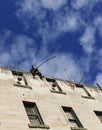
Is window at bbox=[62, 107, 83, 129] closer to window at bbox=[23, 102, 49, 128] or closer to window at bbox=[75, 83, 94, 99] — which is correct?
window at bbox=[23, 102, 49, 128]

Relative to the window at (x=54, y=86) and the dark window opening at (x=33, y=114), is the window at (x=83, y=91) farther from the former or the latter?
the dark window opening at (x=33, y=114)

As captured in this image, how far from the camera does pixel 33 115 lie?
17781 millimetres

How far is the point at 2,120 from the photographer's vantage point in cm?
1557

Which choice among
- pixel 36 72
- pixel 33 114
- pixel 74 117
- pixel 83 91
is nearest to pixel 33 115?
pixel 33 114

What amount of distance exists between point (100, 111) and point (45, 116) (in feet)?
19.4

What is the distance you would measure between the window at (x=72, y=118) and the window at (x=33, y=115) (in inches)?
86.5

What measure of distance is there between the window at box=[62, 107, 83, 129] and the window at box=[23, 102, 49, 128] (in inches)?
86.5

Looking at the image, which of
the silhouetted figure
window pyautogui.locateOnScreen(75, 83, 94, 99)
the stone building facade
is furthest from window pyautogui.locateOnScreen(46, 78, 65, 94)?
window pyautogui.locateOnScreen(75, 83, 94, 99)

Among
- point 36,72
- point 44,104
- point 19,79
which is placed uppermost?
point 36,72

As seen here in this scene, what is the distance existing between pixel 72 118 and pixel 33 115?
3174 millimetres

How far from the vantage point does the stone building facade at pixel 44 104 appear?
1664 cm

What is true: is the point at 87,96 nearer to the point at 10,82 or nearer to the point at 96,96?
the point at 96,96

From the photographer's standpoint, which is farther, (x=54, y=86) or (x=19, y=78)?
(x=54, y=86)

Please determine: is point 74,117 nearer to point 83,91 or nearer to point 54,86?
Result: point 54,86
